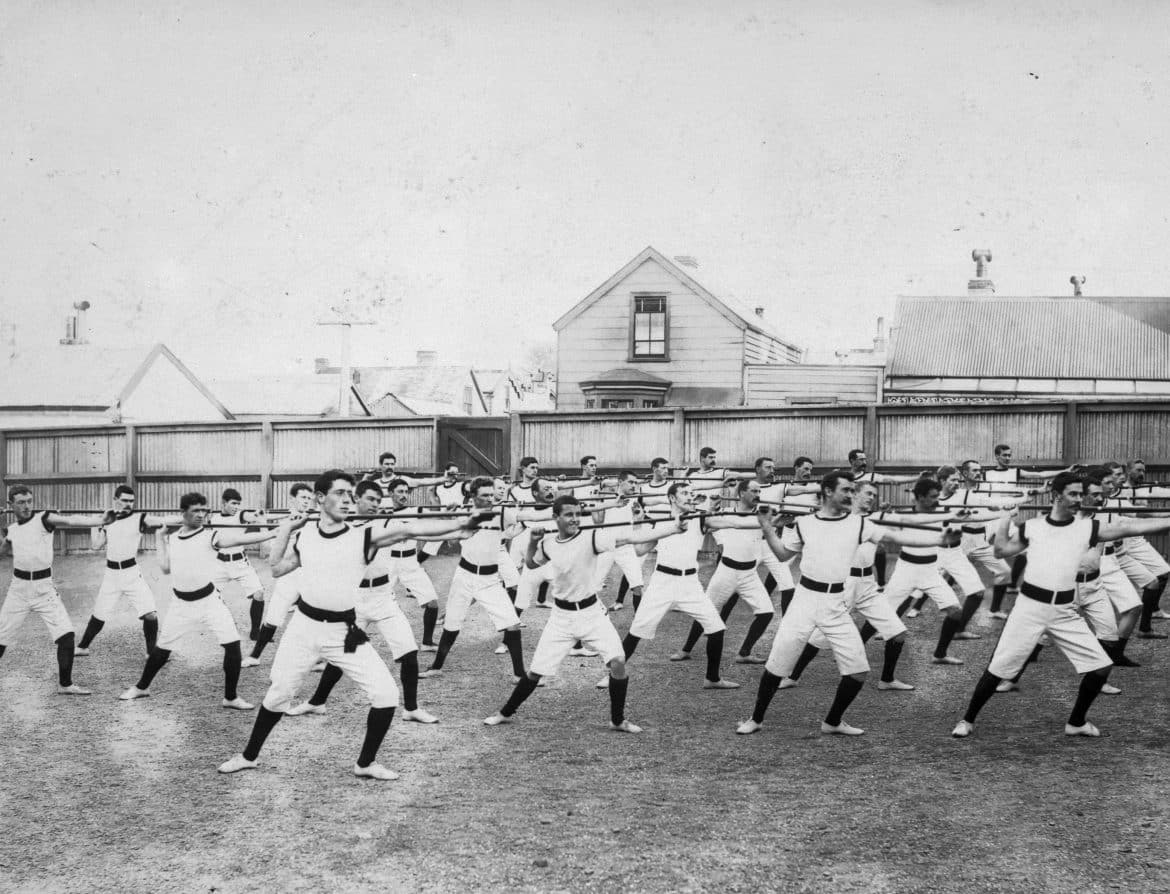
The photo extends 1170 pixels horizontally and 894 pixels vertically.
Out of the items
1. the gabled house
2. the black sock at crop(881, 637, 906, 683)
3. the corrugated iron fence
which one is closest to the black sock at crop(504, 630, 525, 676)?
the black sock at crop(881, 637, 906, 683)

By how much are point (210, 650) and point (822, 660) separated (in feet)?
24.9

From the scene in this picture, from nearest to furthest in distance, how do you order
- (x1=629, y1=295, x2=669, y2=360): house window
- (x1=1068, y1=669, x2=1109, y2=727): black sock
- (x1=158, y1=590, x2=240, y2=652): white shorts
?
(x1=1068, y1=669, x2=1109, y2=727): black sock
(x1=158, y1=590, x2=240, y2=652): white shorts
(x1=629, y1=295, x2=669, y2=360): house window

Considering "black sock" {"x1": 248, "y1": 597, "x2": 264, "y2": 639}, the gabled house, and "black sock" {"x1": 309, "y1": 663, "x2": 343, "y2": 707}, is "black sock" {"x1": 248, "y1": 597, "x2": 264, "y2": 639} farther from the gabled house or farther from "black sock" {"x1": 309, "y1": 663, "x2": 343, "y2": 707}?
the gabled house

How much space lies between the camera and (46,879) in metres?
5.88

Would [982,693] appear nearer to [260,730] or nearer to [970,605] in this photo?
[970,605]

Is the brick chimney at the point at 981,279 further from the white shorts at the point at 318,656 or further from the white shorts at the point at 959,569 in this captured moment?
the white shorts at the point at 318,656

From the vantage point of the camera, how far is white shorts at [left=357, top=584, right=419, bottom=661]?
9602mm

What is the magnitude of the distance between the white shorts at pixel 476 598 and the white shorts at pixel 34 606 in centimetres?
405

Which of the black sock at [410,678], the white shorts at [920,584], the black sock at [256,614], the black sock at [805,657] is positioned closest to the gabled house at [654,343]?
the black sock at [256,614]

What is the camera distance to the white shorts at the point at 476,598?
11195mm

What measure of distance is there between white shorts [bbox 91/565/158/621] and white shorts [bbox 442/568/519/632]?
3.56 metres

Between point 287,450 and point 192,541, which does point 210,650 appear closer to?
point 192,541

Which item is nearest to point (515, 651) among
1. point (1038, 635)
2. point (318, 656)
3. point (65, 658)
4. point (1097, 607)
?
point (318, 656)

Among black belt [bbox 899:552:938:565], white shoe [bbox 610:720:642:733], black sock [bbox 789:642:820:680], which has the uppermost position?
black belt [bbox 899:552:938:565]
